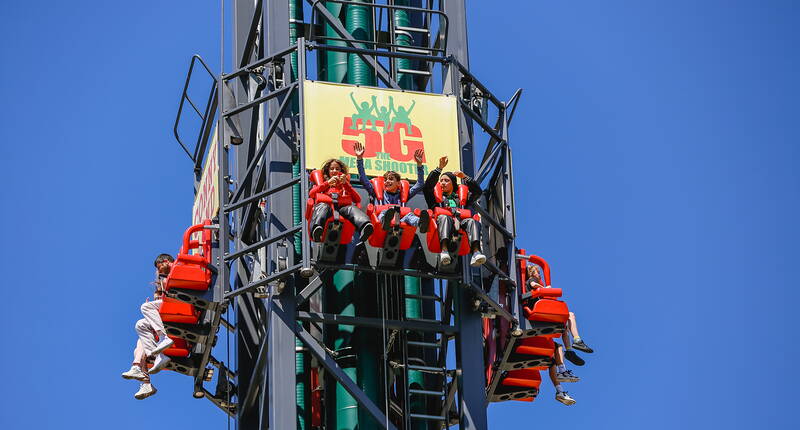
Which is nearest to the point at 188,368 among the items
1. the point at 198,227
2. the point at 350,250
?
the point at 198,227

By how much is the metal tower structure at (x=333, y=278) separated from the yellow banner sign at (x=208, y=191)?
3.4 inches

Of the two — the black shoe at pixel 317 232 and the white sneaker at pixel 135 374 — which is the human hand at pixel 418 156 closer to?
the black shoe at pixel 317 232

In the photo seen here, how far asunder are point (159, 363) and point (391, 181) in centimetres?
480

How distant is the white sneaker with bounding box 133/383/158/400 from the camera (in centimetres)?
2635

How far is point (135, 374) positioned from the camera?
2652 cm

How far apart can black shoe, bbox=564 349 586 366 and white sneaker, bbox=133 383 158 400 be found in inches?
248

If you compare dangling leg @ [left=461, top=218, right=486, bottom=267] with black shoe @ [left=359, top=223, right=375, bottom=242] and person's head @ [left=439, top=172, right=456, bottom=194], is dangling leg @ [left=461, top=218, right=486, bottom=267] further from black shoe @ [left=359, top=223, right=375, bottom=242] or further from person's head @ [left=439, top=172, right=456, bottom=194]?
black shoe @ [left=359, top=223, right=375, bottom=242]

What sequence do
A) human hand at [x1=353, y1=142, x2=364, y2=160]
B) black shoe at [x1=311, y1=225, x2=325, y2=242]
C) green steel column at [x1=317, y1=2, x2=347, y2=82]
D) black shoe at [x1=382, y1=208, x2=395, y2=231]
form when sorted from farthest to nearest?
green steel column at [x1=317, y1=2, x2=347, y2=82] → human hand at [x1=353, y1=142, x2=364, y2=160] → black shoe at [x1=382, y1=208, x2=395, y2=231] → black shoe at [x1=311, y1=225, x2=325, y2=242]

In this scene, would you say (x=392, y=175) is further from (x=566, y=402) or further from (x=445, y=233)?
(x=566, y=402)

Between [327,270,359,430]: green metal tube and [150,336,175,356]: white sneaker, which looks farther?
[150,336,175,356]: white sneaker

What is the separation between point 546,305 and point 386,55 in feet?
14.1

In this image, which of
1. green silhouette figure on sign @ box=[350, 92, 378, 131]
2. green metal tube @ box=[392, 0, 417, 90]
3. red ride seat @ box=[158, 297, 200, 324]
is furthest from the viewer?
green metal tube @ box=[392, 0, 417, 90]

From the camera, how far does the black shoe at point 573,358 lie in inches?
1087

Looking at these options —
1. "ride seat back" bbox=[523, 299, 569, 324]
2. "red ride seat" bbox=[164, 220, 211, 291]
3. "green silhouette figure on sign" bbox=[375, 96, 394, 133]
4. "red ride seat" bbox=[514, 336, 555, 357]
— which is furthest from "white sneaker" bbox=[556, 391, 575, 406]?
"red ride seat" bbox=[164, 220, 211, 291]
